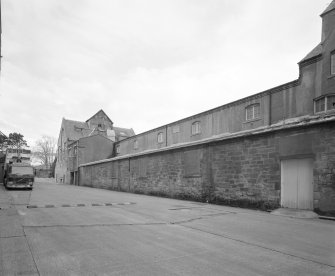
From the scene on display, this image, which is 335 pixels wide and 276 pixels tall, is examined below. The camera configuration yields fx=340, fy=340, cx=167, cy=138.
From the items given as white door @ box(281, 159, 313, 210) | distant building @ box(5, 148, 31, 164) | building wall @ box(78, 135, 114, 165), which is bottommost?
white door @ box(281, 159, 313, 210)

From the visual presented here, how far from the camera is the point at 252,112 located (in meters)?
29.9

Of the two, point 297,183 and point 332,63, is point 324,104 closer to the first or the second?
point 332,63

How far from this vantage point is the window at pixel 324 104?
23427 millimetres

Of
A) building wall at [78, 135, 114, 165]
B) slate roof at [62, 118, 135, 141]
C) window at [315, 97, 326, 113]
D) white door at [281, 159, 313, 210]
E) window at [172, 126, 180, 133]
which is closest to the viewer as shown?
white door at [281, 159, 313, 210]

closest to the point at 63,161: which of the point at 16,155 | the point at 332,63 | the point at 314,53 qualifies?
the point at 16,155

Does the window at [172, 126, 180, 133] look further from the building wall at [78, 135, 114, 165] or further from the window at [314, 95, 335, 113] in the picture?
the window at [314, 95, 335, 113]

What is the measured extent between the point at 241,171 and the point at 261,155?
154 cm

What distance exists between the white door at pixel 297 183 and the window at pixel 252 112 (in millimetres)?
15605

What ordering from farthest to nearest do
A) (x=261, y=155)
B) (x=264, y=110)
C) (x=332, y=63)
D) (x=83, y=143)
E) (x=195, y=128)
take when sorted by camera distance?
(x=83, y=143) < (x=195, y=128) < (x=264, y=110) < (x=332, y=63) < (x=261, y=155)

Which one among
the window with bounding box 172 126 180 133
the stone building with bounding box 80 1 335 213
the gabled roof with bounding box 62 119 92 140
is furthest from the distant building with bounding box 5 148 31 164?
the gabled roof with bounding box 62 119 92 140

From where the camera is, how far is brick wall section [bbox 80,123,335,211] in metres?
12.6

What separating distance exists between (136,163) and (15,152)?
14.1 meters

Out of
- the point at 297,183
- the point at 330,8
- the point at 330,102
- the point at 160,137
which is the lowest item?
the point at 297,183

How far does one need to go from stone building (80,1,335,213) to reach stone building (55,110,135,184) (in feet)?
48.5
